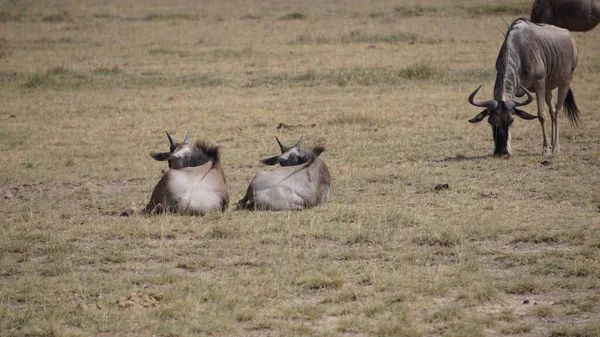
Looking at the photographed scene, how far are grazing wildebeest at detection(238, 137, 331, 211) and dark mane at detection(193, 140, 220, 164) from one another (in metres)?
0.50

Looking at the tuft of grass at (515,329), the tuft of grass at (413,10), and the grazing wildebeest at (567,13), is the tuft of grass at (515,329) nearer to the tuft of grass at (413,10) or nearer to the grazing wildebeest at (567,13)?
the grazing wildebeest at (567,13)

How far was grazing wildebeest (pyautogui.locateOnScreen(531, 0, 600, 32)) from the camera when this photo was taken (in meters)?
13.6

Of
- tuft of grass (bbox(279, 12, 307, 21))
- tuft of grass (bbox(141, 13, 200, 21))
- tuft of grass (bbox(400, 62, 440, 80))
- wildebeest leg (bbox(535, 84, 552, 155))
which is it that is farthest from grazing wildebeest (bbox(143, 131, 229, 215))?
tuft of grass (bbox(141, 13, 200, 21))

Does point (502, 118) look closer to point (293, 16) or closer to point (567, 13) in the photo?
point (567, 13)

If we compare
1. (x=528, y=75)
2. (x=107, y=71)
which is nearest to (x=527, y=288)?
(x=528, y=75)

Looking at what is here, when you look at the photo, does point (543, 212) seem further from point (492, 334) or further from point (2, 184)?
point (2, 184)

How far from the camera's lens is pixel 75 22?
96.6 feet

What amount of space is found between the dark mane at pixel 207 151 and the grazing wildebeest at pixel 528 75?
11.6 feet

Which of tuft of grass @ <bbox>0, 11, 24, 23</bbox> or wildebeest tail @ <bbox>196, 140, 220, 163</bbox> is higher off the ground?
wildebeest tail @ <bbox>196, 140, 220, 163</bbox>

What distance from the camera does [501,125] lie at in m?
10.8

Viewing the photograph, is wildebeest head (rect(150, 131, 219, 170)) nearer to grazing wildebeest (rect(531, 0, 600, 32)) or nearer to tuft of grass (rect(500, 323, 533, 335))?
tuft of grass (rect(500, 323, 533, 335))

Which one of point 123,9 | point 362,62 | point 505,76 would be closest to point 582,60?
point 362,62

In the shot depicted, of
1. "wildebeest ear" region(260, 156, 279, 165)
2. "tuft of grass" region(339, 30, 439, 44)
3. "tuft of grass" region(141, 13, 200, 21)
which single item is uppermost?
"wildebeest ear" region(260, 156, 279, 165)

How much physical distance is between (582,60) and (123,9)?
20478 millimetres
